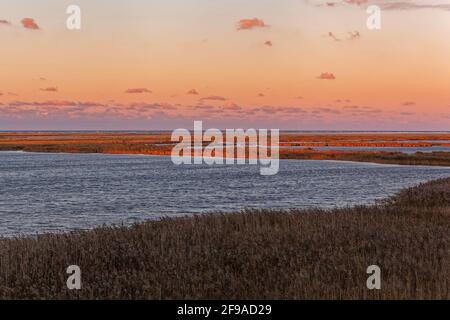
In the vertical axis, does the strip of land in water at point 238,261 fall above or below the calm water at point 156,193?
above

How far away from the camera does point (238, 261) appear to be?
46.0 feet

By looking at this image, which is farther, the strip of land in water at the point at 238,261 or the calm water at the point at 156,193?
the calm water at the point at 156,193

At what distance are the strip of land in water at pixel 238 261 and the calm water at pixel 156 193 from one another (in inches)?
473

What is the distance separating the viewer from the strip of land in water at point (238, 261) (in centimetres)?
1146

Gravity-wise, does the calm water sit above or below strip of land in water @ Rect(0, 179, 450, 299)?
below

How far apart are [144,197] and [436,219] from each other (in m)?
26.3

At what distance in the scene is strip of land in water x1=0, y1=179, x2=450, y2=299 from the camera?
1146 cm

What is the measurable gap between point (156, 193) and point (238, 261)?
33568mm

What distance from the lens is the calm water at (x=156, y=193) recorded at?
3297 cm

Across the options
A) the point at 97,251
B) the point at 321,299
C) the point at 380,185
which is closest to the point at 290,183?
the point at 380,185

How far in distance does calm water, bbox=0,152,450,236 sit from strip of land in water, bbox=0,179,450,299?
1203 centimetres
